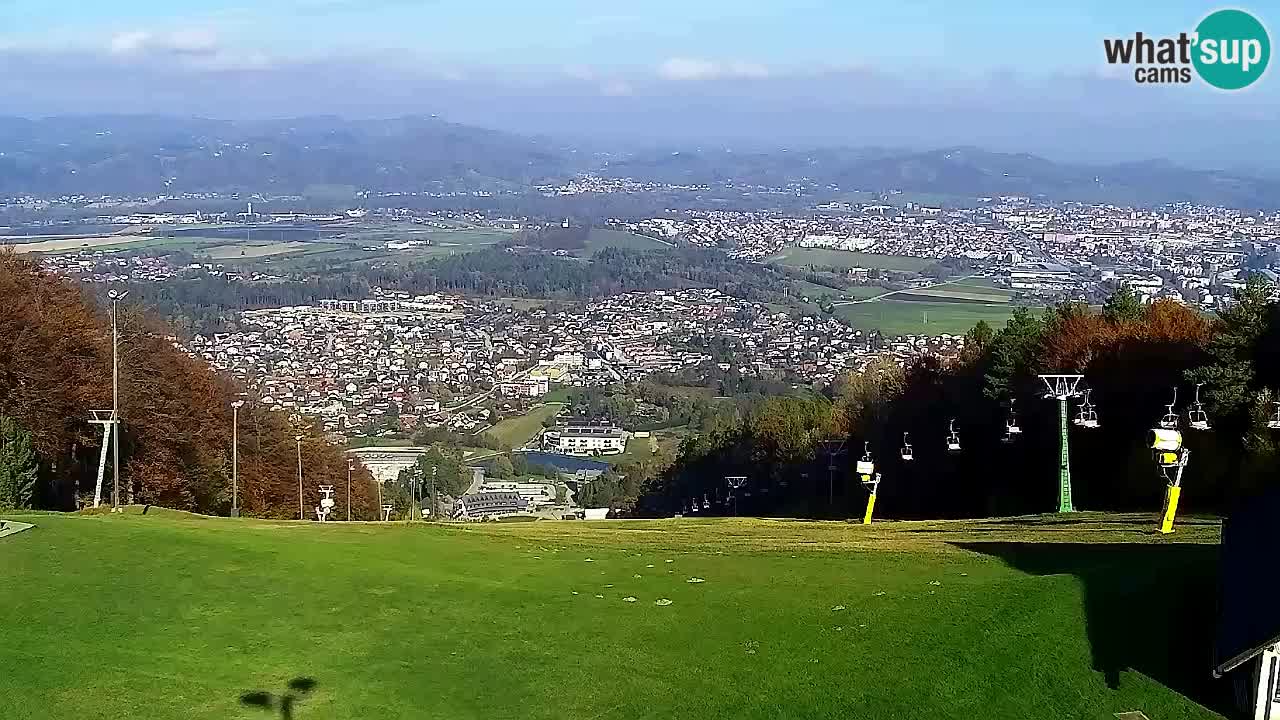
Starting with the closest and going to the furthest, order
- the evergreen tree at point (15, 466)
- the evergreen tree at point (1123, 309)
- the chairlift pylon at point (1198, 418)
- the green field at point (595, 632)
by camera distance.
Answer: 1. the green field at point (595, 632)
2. the chairlift pylon at point (1198, 418)
3. the evergreen tree at point (15, 466)
4. the evergreen tree at point (1123, 309)

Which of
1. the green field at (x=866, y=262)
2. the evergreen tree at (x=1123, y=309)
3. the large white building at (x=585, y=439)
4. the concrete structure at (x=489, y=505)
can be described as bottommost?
the concrete structure at (x=489, y=505)

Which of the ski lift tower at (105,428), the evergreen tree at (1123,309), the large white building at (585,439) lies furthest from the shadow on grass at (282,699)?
the large white building at (585,439)

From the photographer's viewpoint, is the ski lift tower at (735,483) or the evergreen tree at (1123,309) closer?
the evergreen tree at (1123,309)

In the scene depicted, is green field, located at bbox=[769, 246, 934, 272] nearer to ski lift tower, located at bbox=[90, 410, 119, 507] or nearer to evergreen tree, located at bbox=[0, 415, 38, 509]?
ski lift tower, located at bbox=[90, 410, 119, 507]

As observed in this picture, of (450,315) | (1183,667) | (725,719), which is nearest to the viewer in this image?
(725,719)

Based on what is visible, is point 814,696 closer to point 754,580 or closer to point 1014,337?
point 754,580

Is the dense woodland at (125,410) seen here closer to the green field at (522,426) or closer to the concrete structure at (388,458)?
the concrete structure at (388,458)

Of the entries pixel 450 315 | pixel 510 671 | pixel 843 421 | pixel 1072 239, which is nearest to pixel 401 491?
pixel 843 421
